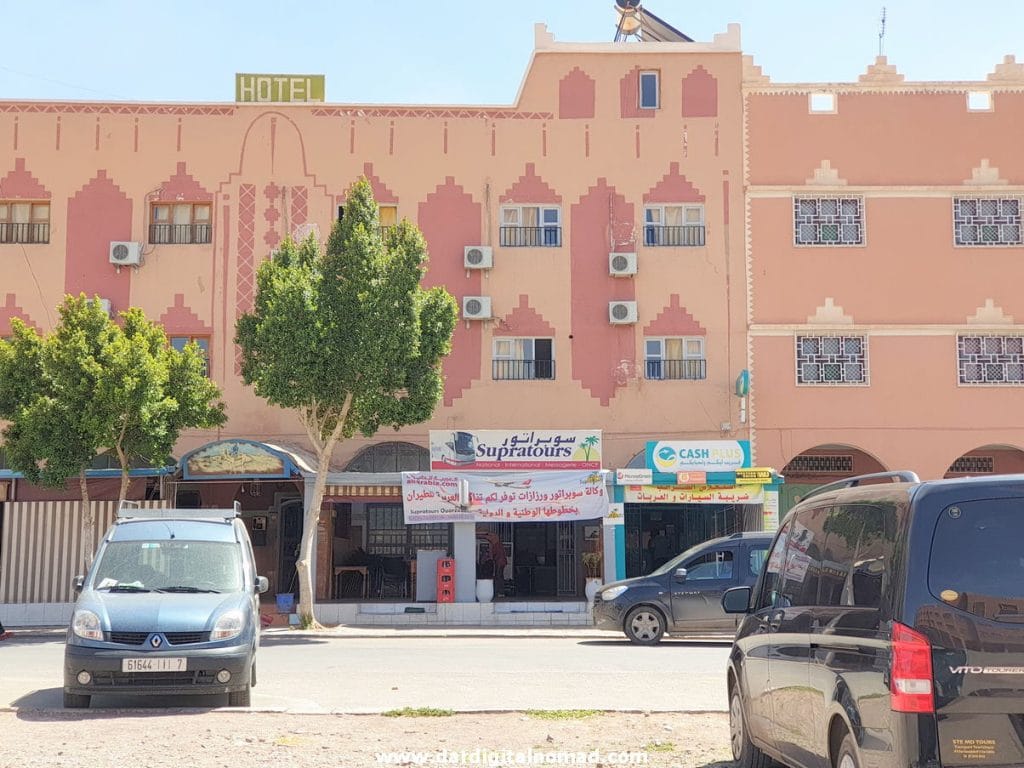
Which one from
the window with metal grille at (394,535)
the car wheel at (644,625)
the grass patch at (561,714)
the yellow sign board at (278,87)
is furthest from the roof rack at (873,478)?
the yellow sign board at (278,87)

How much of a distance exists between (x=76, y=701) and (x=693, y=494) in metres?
15.1

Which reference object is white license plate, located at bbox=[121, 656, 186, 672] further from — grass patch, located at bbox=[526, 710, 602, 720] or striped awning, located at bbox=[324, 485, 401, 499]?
striped awning, located at bbox=[324, 485, 401, 499]

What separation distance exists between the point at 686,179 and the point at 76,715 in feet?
65.0

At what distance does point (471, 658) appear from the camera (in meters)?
15.8

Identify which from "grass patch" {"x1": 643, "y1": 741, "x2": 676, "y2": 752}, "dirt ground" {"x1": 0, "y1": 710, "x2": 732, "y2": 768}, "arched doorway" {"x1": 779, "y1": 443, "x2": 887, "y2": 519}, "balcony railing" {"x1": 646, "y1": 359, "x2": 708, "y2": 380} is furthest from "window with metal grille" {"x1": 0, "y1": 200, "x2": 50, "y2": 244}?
"grass patch" {"x1": 643, "y1": 741, "x2": 676, "y2": 752}

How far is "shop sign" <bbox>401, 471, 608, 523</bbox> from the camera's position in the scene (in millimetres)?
23266

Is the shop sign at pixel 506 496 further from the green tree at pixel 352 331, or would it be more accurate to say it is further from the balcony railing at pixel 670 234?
the balcony railing at pixel 670 234

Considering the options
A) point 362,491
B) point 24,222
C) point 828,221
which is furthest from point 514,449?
point 24,222

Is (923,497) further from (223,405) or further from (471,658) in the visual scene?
(223,405)

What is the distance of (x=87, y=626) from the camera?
1062cm

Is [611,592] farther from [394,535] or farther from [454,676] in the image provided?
[394,535]

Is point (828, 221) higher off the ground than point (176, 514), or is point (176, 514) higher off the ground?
point (828, 221)

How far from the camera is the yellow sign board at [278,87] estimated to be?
27016 mm

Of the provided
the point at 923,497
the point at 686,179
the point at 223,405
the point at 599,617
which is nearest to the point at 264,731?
the point at 923,497
